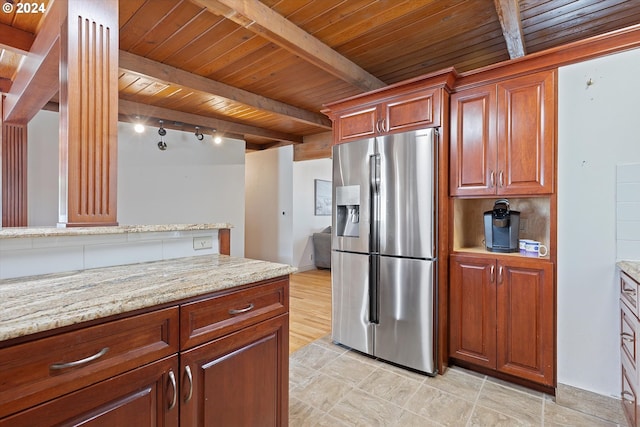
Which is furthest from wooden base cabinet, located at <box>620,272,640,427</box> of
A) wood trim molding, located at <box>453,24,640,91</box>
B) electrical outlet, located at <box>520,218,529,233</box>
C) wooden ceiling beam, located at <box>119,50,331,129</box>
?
wooden ceiling beam, located at <box>119,50,331,129</box>

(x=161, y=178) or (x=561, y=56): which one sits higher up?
(x=561, y=56)

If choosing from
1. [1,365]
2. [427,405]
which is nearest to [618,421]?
[427,405]

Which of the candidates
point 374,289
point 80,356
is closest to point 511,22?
point 374,289

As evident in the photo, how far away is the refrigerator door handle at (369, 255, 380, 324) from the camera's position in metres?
2.48

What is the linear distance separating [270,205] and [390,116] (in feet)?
13.9

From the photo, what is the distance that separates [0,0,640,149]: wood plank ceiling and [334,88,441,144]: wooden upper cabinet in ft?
1.40

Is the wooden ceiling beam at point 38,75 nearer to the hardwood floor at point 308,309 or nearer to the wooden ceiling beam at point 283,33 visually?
the wooden ceiling beam at point 283,33

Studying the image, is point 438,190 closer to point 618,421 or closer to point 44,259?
point 618,421

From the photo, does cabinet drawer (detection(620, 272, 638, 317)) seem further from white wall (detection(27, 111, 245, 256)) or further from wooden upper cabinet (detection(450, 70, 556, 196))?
white wall (detection(27, 111, 245, 256))

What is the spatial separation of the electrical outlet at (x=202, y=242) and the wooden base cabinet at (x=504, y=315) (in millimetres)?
1743

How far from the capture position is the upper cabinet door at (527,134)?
1972 millimetres

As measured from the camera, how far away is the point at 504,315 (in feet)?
6.92

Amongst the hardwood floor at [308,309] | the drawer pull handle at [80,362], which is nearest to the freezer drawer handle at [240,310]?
the drawer pull handle at [80,362]

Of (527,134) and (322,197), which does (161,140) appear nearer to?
(322,197)
